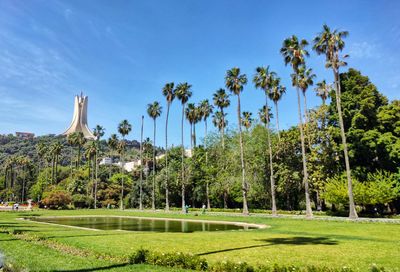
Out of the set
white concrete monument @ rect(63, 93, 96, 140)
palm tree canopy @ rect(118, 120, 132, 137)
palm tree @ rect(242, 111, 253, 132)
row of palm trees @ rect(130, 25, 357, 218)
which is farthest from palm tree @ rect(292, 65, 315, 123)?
white concrete monument @ rect(63, 93, 96, 140)

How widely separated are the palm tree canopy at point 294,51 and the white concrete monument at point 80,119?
150m

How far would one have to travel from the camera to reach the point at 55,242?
15906mm

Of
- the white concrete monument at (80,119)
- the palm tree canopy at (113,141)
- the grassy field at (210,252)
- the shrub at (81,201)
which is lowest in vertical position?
the grassy field at (210,252)

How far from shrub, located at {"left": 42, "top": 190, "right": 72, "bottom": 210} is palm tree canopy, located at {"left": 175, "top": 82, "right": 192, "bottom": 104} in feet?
105

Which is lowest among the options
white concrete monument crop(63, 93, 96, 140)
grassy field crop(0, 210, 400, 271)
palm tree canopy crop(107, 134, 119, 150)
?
grassy field crop(0, 210, 400, 271)

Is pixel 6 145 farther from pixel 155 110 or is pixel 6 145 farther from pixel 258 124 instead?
pixel 258 124

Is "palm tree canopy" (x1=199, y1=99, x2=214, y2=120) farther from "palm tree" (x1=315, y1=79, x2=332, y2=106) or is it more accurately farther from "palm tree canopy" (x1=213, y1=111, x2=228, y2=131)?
"palm tree" (x1=315, y1=79, x2=332, y2=106)

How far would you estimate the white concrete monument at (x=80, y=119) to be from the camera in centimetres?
17388

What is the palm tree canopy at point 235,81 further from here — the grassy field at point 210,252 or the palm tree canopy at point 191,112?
the grassy field at point 210,252

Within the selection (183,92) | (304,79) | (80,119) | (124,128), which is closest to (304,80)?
(304,79)

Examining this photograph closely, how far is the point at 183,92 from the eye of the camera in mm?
60250

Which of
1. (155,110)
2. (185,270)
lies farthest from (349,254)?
(155,110)

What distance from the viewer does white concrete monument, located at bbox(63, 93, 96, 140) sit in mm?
173875

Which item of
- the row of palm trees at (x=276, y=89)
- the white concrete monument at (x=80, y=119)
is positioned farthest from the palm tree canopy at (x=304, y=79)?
the white concrete monument at (x=80, y=119)
